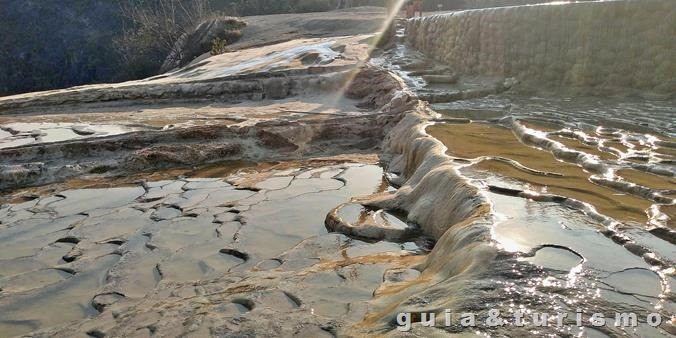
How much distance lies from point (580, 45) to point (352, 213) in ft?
16.7

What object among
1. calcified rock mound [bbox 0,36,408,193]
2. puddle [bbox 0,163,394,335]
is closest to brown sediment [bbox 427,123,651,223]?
puddle [bbox 0,163,394,335]

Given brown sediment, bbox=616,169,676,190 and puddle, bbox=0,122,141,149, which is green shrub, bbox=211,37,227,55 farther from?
brown sediment, bbox=616,169,676,190

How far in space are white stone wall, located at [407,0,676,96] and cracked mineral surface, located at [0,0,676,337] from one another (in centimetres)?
5

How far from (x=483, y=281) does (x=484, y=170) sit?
1642mm

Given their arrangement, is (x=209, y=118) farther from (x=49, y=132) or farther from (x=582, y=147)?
(x=582, y=147)

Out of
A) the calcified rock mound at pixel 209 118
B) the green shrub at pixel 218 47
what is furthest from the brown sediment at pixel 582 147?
the green shrub at pixel 218 47

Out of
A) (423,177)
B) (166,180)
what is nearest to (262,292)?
(423,177)

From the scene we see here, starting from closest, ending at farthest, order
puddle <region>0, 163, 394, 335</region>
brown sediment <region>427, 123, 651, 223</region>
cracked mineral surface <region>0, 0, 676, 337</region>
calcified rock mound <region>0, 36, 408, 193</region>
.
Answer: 1. cracked mineral surface <region>0, 0, 676, 337</region>
2. puddle <region>0, 163, 394, 335</region>
3. brown sediment <region>427, 123, 651, 223</region>
4. calcified rock mound <region>0, 36, 408, 193</region>

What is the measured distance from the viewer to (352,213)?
3682 mm

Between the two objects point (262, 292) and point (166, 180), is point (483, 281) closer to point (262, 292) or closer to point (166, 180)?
point (262, 292)

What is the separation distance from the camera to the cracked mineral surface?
2.16 meters

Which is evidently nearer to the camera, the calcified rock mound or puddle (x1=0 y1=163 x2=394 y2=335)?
puddle (x1=0 y1=163 x2=394 y2=335)

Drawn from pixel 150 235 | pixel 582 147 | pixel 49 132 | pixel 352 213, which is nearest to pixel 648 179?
pixel 582 147

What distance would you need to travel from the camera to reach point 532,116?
5.98 meters
